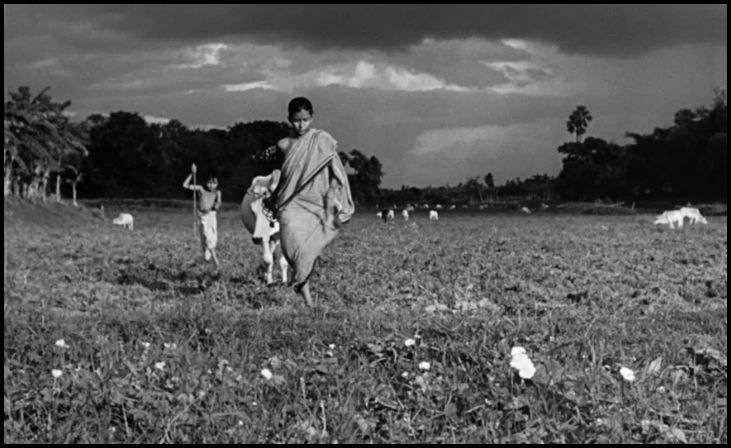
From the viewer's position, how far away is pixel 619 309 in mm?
9594

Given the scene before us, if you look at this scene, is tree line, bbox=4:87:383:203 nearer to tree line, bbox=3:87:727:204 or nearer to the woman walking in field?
tree line, bbox=3:87:727:204

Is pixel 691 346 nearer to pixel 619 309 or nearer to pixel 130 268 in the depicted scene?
pixel 619 309

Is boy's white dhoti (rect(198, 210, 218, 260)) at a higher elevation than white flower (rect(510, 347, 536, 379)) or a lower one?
higher

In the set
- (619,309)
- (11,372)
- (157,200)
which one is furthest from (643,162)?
(11,372)

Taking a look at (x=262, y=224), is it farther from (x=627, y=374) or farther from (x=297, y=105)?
(x=627, y=374)

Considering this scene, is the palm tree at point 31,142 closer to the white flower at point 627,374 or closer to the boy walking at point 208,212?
the boy walking at point 208,212

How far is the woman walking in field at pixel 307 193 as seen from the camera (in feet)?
28.6

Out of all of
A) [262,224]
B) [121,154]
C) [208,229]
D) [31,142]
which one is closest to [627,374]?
[262,224]

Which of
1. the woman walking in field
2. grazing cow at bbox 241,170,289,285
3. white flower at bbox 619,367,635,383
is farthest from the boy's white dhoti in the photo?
white flower at bbox 619,367,635,383

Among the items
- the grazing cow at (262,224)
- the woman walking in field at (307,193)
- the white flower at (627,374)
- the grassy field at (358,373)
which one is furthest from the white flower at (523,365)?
the grazing cow at (262,224)

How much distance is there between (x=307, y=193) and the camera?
348 inches

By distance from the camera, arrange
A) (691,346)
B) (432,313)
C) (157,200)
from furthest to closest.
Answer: (157,200) → (432,313) → (691,346)

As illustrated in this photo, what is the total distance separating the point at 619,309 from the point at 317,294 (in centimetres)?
317

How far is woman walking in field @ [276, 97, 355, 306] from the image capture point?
8.71 m
